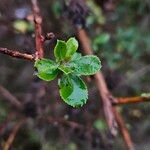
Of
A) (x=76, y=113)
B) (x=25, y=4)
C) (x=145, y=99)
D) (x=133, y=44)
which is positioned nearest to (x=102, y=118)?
(x=76, y=113)

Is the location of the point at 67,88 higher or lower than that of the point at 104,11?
lower

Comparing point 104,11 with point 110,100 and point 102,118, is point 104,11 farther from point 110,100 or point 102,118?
point 110,100

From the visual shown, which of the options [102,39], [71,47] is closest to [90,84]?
[102,39]

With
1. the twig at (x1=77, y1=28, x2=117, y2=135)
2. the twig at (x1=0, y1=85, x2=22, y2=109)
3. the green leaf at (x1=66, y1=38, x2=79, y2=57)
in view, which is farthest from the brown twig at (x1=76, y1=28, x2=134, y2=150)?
the green leaf at (x1=66, y1=38, x2=79, y2=57)

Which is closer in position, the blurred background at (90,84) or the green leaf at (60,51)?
the green leaf at (60,51)

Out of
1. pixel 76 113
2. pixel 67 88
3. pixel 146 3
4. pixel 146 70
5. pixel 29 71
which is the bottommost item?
pixel 67 88

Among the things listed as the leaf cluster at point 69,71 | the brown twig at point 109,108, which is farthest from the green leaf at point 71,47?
the brown twig at point 109,108

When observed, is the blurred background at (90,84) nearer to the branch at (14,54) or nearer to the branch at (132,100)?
the branch at (132,100)
